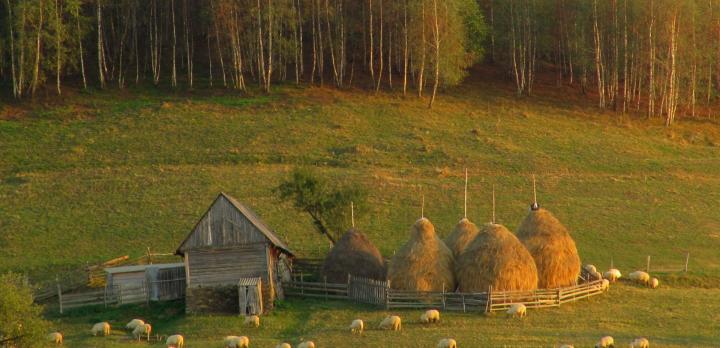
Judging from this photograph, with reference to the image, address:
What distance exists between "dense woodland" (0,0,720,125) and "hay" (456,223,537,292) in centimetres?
3622

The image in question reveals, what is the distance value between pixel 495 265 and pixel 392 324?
5685mm

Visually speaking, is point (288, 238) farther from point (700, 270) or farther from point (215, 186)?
point (700, 270)

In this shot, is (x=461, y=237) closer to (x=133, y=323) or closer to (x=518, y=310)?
(x=518, y=310)

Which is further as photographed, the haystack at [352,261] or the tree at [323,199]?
the tree at [323,199]

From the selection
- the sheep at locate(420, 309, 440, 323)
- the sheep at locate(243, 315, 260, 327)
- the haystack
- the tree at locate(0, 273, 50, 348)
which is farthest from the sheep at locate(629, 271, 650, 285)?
the tree at locate(0, 273, 50, 348)

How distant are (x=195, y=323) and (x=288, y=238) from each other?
1336cm

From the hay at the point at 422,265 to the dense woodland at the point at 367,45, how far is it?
3563cm

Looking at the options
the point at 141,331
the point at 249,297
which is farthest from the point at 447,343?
the point at 141,331

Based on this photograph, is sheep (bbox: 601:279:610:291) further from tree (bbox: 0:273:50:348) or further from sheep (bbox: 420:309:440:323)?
tree (bbox: 0:273:50:348)

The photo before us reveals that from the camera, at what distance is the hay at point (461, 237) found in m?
46.1

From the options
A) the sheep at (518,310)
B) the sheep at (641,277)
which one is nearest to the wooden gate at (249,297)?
the sheep at (518,310)

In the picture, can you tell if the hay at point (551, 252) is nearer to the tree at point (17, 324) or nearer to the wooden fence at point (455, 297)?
the wooden fence at point (455, 297)

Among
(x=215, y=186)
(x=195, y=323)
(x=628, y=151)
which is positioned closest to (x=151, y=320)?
(x=195, y=323)

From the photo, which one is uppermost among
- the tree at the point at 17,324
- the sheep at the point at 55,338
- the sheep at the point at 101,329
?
the tree at the point at 17,324
